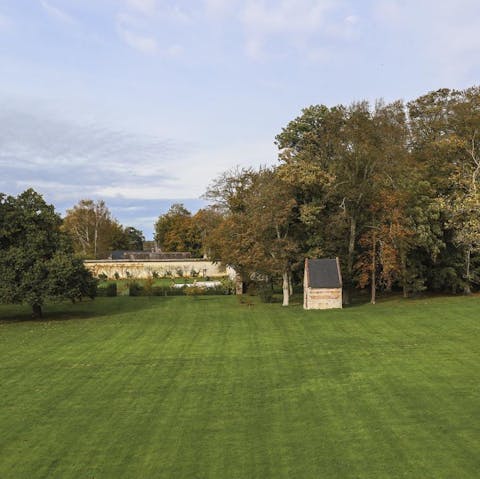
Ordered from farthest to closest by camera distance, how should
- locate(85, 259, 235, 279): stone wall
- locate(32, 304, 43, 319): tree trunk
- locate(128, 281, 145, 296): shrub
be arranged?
locate(85, 259, 235, 279): stone wall → locate(128, 281, 145, 296): shrub → locate(32, 304, 43, 319): tree trunk

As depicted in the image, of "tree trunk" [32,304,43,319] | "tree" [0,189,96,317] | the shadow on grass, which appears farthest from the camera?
the shadow on grass

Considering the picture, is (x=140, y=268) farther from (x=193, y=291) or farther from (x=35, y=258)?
(x=35, y=258)

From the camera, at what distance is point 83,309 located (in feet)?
166

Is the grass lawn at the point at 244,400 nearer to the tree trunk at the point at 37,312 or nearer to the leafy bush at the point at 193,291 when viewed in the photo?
the tree trunk at the point at 37,312

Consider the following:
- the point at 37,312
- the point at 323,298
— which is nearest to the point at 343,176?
the point at 323,298

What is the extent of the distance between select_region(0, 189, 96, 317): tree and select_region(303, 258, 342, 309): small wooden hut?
60.0 feet

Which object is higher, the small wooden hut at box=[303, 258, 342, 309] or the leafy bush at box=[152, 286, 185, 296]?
the small wooden hut at box=[303, 258, 342, 309]

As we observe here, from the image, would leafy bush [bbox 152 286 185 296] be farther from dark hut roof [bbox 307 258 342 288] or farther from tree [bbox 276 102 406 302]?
dark hut roof [bbox 307 258 342 288]

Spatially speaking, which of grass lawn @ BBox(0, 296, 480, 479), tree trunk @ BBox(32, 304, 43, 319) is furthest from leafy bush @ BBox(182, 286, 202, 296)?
grass lawn @ BBox(0, 296, 480, 479)

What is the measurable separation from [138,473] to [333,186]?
3943 cm

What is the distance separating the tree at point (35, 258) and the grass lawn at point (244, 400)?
3152 millimetres

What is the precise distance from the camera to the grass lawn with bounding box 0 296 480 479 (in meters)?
15.2

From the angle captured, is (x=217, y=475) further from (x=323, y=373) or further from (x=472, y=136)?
(x=472, y=136)

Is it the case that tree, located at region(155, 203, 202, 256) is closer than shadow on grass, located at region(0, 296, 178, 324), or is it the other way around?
shadow on grass, located at region(0, 296, 178, 324)
